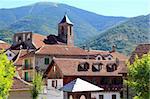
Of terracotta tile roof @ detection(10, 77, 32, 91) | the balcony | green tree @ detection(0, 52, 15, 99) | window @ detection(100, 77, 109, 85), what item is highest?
green tree @ detection(0, 52, 15, 99)

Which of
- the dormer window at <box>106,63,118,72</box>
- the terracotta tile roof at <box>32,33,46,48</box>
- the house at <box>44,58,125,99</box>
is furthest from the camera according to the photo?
the terracotta tile roof at <box>32,33,46,48</box>

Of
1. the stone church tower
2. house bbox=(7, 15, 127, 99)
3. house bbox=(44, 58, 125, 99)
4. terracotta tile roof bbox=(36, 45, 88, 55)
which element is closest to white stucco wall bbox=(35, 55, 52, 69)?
house bbox=(7, 15, 127, 99)

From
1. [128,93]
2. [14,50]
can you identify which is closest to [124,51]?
[14,50]

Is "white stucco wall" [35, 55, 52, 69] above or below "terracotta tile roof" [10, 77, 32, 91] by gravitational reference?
below

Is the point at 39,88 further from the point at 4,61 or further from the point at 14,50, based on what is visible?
the point at 14,50

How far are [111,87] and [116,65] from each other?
13.4 feet

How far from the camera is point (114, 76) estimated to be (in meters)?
58.2

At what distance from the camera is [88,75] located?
57000mm

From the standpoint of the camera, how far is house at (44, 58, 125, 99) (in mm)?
56688

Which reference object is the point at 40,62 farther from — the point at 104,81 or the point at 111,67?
the point at 104,81

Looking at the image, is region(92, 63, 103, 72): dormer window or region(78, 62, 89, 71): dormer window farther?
region(92, 63, 103, 72): dormer window

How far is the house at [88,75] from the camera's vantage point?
186 feet

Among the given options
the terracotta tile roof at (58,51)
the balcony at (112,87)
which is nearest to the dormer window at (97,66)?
the balcony at (112,87)

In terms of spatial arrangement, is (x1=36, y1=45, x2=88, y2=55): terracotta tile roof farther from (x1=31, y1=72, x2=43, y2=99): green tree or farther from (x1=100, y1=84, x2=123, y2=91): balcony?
(x1=31, y1=72, x2=43, y2=99): green tree
